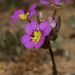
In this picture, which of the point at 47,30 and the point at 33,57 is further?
the point at 33,57

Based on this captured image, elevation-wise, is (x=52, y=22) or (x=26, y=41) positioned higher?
(x=52, y=22)

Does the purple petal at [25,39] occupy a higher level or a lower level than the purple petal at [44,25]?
lower

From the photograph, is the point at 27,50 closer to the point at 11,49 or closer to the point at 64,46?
the point at 11,49

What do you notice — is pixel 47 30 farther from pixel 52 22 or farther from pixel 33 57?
pixel 33 57

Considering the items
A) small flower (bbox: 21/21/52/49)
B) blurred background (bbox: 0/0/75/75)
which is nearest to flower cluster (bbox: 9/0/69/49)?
small flower (bbox: 21/21/52/49)

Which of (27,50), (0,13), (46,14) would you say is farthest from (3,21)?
(27,50)

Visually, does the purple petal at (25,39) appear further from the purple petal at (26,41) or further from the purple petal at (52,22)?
the purple petal at (52,22)

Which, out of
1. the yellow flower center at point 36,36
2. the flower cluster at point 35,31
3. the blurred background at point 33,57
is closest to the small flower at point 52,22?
the flower cluster at point 35,31

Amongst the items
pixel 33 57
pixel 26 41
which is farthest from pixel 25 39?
pixel 33 57

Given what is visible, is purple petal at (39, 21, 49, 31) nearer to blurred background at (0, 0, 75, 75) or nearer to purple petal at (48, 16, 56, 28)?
purple petal at (48, 16, 56, 28)

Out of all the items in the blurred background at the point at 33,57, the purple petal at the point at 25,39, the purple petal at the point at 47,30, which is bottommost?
the blurred background at the point at 33,57
